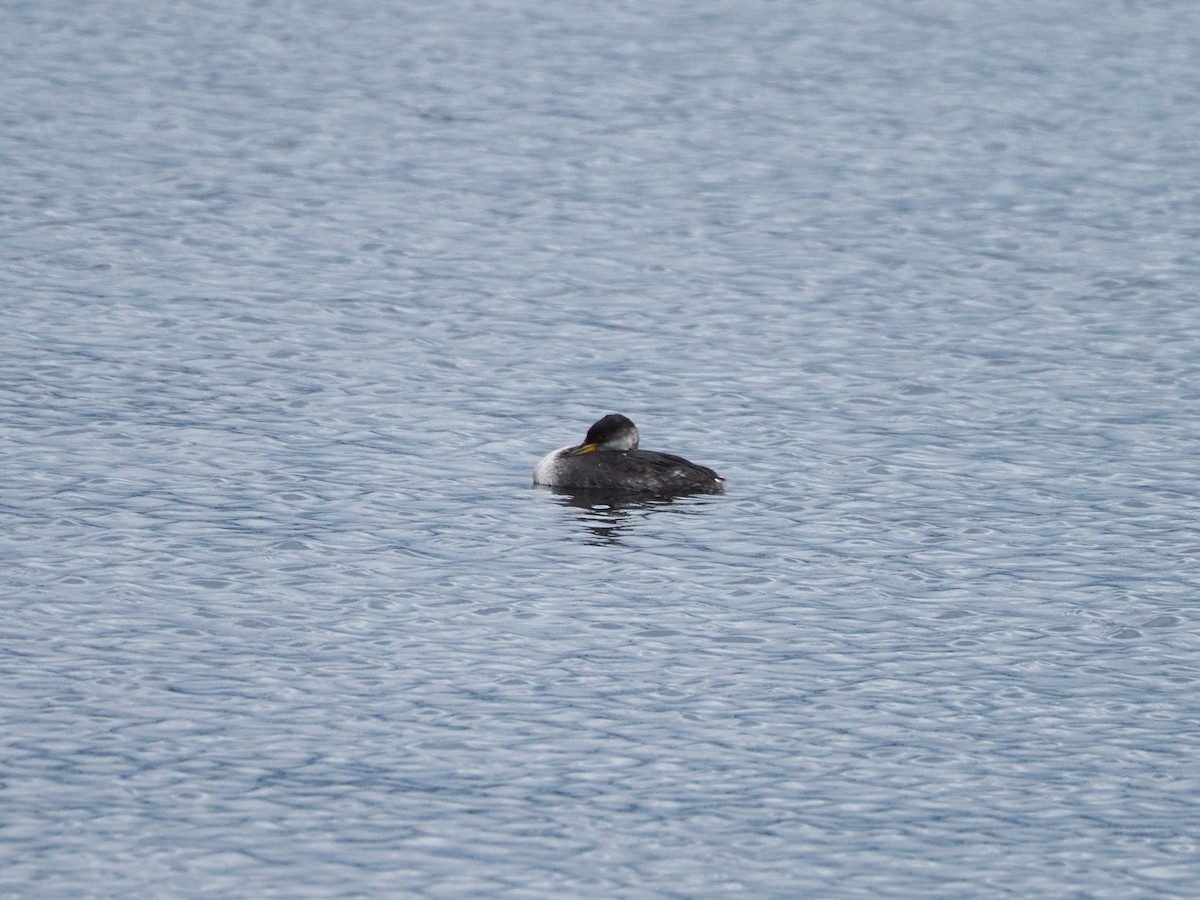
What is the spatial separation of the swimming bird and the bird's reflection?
2.1 inches

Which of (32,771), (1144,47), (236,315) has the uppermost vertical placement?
(1144,47)

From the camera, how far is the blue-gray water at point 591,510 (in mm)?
13117

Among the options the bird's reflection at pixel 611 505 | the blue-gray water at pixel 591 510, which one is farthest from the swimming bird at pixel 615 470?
the blue-gray water at pixel 591 510

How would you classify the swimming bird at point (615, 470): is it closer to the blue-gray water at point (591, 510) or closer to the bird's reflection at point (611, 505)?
the bird's reflection at point (611, 505)

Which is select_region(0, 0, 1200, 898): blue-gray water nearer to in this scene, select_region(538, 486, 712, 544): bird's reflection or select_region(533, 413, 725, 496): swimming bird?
select_region(538, 486, 712, 544): bird's reflection

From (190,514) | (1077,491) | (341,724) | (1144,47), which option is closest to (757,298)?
(1077,491)

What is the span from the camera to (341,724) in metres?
14.4

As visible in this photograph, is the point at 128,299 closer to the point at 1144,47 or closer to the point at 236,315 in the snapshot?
the point at 236,315

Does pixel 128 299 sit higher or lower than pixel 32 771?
higher

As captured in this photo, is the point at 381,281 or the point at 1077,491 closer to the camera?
the point at 1077,491

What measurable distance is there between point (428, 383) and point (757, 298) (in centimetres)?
556

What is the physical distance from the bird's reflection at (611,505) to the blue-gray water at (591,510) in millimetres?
109

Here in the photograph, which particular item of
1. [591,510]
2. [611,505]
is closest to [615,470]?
[611,505]

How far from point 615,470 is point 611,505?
1.16 feet
